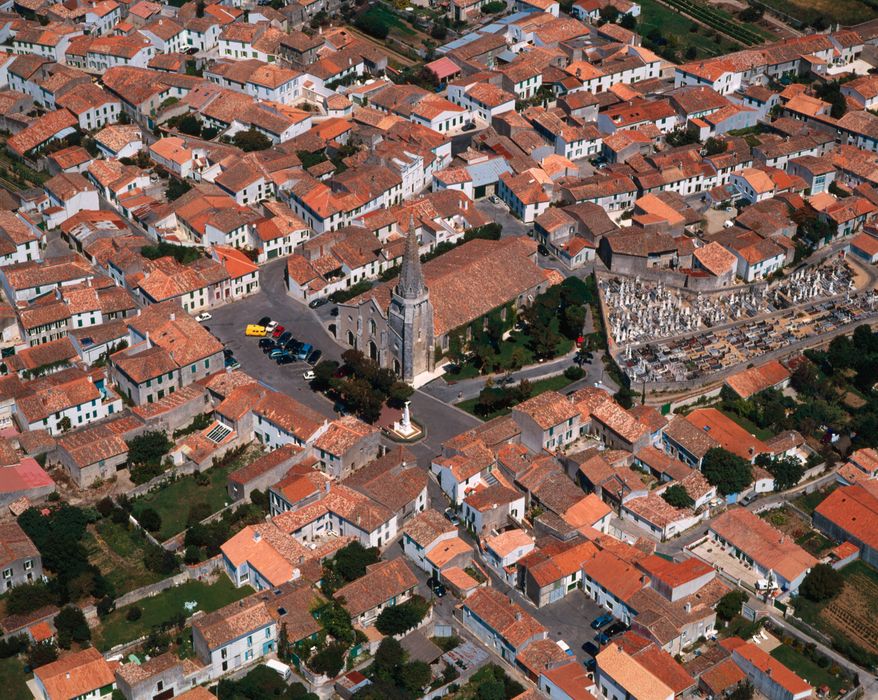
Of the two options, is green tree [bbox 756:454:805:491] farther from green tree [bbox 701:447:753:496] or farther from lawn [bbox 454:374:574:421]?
lawn [bbox 454:374:574:421]

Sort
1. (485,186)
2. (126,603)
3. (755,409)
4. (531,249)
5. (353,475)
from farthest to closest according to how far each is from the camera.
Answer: (485,186), (531,249), (755,409), (353,475), (126,603)

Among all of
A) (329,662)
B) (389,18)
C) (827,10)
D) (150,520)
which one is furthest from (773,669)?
(827,10)

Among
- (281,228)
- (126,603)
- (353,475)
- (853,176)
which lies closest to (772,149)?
(853,176)

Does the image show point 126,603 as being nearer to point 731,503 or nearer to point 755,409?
point 731,503

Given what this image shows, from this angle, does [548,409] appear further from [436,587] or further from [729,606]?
[729,606]

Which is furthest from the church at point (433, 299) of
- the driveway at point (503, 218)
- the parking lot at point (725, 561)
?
the parking lot at point (725, 561)

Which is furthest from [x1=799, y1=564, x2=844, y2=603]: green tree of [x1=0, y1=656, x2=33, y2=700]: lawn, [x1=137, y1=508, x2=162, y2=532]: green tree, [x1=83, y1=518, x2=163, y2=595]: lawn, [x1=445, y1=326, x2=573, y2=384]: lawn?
[x1=0, y1=656, x2=33, y2=700]: lawn

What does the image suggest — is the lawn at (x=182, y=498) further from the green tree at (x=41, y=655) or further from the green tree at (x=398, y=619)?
the green tree at (x=398, y=619)

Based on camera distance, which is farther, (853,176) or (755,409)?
(853,176)
